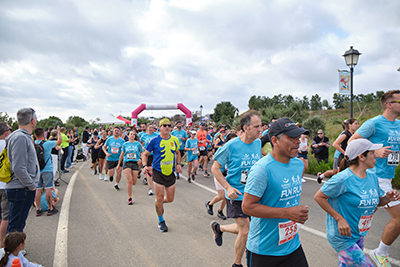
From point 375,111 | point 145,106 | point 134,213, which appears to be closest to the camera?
point 134,213

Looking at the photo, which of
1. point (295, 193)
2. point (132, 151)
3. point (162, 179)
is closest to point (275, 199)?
point (295, 193)

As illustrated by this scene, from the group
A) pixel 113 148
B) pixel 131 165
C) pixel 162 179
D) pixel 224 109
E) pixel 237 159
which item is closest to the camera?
pixel 237 159

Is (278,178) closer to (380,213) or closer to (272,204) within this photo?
(272,204)

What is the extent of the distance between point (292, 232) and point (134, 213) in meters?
4.50

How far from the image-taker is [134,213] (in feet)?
19.7

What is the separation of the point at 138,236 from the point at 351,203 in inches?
141

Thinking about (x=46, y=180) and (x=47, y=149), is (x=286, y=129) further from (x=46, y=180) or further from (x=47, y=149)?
(x=46, y=180)

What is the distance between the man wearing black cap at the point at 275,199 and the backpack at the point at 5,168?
3399 millimetres

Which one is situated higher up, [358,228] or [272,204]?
[272,204]

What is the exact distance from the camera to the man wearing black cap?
2135mm

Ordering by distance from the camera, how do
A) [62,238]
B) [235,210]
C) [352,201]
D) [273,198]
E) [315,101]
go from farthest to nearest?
[315,101] → [62,238] → [235,210] → [352,201] → [273,198]

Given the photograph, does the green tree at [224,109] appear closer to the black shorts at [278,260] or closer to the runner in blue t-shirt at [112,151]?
the runner in blue t-shirt at [112,151]

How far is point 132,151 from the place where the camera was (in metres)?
7.68

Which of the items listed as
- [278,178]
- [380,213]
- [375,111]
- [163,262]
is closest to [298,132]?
[278,178]
